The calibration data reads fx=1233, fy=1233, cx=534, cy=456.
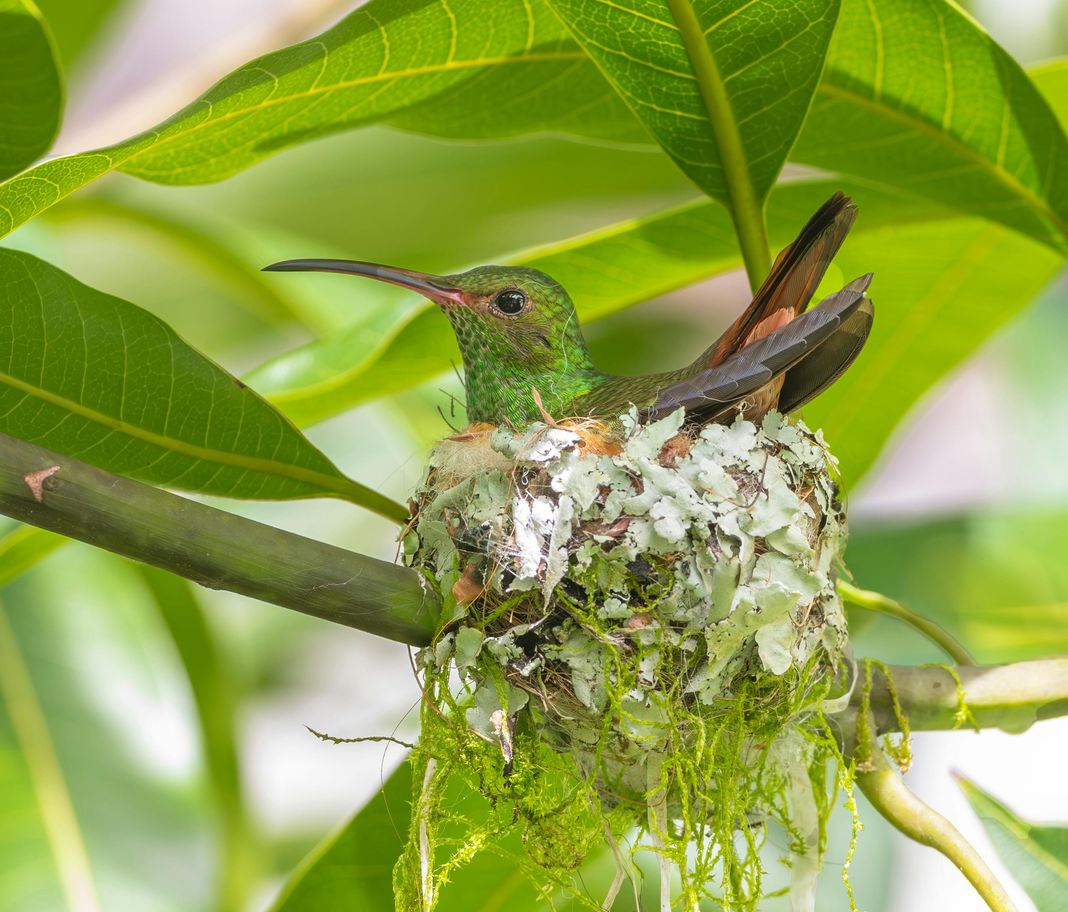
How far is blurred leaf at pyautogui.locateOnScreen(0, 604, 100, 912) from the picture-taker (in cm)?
267

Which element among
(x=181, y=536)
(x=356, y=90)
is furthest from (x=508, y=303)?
(x=181, y=536)

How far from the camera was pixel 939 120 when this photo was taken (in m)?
2.05

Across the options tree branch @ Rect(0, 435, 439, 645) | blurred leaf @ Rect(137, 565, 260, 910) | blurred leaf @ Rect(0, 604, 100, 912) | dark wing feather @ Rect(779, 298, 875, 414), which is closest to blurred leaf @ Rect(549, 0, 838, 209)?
dark wing feather @ Rect(779, 298, 875, 414)

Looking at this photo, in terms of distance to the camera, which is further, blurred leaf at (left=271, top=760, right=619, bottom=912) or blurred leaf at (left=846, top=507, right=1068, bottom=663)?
blurred leaf at (left=846, top=507, right=1068, bottom=663)

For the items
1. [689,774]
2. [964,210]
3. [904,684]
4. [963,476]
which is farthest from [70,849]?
[963,476]

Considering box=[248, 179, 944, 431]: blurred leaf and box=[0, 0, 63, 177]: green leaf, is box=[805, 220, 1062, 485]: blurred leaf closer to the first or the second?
box=[248, 179, 944, 431]: blurred leaf

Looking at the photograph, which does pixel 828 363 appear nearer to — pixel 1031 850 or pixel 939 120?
pixel 939 120

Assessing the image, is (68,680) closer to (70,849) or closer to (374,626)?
(70,849)

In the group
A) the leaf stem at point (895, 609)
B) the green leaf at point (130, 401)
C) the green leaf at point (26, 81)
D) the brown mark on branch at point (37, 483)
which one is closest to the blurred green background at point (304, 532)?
the green leaf at point (130, 401)

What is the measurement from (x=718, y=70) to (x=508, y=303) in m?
0.76

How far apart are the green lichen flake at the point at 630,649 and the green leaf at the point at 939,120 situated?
2.01 ft

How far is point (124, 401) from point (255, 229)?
7.95ft

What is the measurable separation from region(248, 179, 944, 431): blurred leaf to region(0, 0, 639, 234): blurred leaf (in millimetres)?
254

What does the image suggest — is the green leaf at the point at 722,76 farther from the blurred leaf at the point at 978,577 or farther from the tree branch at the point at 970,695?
the blurred leaf at the point at 978,577
